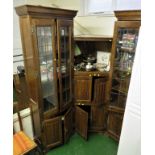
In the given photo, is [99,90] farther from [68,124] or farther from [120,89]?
[68,124]

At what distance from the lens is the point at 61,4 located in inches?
119

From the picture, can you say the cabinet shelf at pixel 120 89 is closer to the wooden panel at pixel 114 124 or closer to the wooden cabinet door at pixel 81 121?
the wooden panel at pixel 114 124

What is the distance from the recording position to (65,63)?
6.81 feet

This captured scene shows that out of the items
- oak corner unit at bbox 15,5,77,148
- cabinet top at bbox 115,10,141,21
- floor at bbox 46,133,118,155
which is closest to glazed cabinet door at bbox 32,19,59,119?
oak corner unit at bbox 15,5,77,148

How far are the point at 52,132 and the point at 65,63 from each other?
0.96 m

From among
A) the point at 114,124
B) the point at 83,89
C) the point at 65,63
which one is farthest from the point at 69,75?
the point at 114,124

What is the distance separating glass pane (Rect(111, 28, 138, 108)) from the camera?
1.91 m

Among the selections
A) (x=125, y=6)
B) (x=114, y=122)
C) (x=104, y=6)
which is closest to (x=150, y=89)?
(x=114, y=122)

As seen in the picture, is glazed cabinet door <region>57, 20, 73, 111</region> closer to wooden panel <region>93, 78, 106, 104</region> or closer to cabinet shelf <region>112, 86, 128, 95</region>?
wooden panel <region>93, 78, 106, 104</region>

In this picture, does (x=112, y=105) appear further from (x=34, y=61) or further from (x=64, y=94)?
(x=34, y=61)

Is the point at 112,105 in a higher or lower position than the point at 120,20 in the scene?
lower

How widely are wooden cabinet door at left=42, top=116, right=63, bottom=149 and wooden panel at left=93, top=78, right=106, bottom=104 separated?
648 millimetres

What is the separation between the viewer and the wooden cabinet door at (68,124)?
86.1 inches
